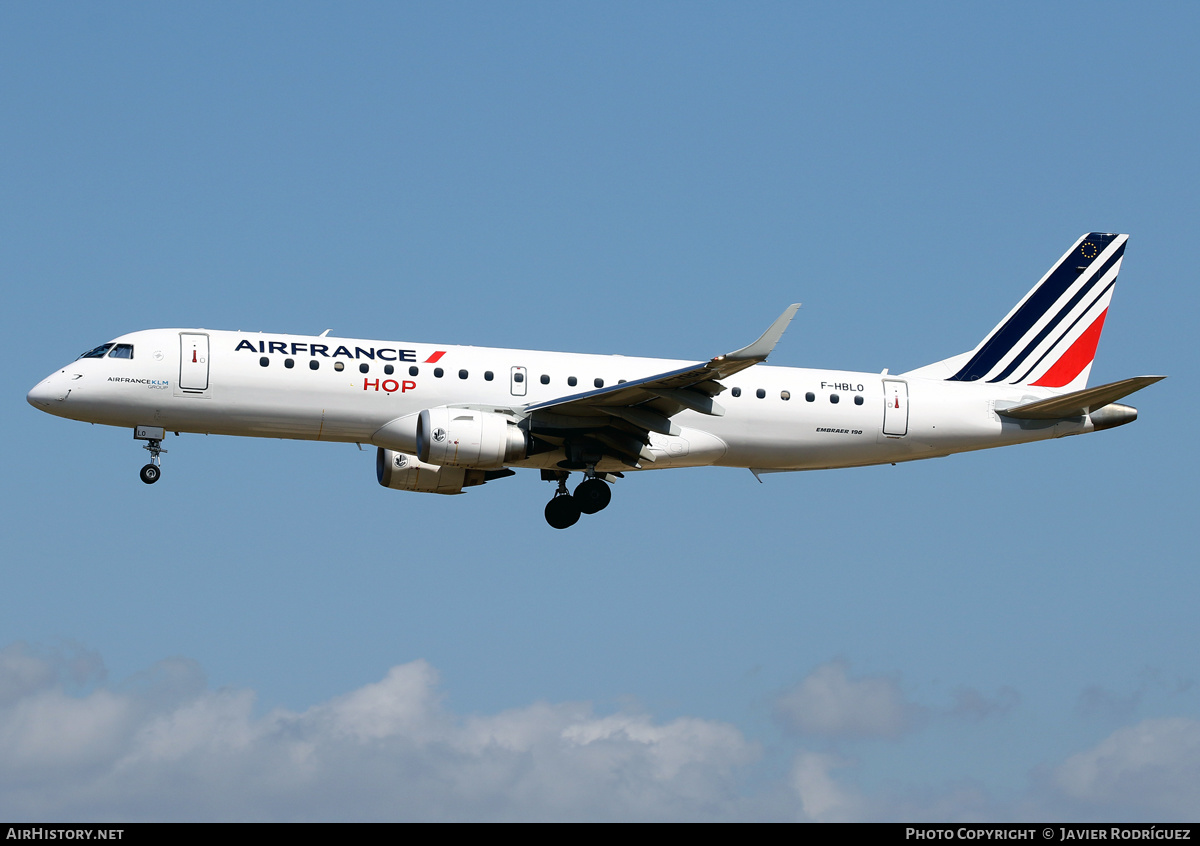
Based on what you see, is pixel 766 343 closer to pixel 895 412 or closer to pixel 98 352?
pixel 895 412

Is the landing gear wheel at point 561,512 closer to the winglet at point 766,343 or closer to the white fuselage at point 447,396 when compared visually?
the white fuselage at point 447,396

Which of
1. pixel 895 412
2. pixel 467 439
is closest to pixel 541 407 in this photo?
pixel 467 439

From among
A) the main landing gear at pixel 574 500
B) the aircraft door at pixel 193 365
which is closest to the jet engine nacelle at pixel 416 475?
the main landing gear at pixel 574 500

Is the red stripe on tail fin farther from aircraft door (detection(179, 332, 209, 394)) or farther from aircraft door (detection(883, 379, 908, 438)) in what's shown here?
aircraft door (detection(179, 332, 209, 394))

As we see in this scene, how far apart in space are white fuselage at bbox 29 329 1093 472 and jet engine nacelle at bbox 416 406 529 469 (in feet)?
2.33

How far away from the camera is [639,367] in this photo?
3784 cm

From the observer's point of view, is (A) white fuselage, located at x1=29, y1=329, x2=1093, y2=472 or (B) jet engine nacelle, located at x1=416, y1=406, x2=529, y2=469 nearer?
(B) jet engine nacelle, located at x1=416, y1=406, x2=529, y2=469

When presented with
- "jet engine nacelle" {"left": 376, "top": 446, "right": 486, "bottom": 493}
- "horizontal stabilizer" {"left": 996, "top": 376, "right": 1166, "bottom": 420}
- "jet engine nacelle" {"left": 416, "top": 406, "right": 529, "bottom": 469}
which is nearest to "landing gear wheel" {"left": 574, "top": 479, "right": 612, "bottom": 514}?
"jet engine nacelle" {"left": 416, "top": 406, "right": 529, "bottom": 469}

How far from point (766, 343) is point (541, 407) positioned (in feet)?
19.5

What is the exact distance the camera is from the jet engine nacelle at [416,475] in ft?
129

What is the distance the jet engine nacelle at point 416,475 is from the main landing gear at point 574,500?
2485mm

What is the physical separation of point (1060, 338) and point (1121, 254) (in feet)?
11.3

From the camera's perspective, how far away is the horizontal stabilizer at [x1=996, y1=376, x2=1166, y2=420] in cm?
3688
